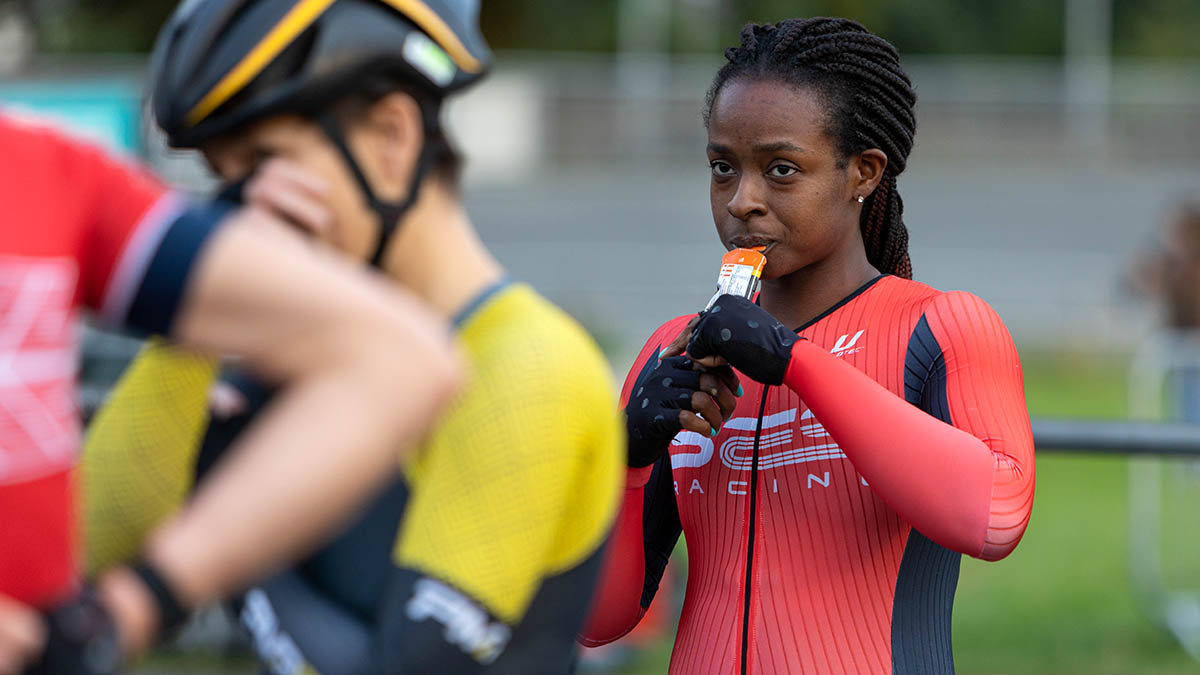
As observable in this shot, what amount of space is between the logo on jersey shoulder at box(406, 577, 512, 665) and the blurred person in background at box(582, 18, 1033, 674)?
846 mm

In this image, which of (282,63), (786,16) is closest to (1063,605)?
(282,63)

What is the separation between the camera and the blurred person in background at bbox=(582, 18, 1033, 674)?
2428 mm

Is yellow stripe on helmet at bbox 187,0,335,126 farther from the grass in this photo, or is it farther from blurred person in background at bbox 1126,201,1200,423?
blurred person in background at bbox 1126,201,1200,423

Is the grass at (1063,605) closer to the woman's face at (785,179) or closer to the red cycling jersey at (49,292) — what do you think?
the woman's face at (785,179)

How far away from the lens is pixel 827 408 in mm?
2434

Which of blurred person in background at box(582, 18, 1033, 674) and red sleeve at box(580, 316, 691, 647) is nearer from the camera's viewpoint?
blurred person in background at box(582, 18, 1033, 674)

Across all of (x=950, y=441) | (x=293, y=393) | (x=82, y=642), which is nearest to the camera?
(x=82, y=642)

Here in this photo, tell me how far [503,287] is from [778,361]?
716 mm

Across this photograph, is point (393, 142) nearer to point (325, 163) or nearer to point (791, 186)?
point (325, 163)

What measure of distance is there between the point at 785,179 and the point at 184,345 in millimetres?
1462

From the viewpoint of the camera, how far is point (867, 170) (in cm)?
274

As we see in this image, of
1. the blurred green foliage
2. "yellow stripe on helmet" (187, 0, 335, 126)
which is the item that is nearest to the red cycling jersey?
"yellow stripe on helmet" (187, 0, 335, 126)

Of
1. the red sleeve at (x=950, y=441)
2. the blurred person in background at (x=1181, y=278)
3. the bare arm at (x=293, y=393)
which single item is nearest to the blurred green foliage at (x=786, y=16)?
the blurred person in background at (x=1181, y=278)

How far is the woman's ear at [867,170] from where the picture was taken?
272 centimetres
